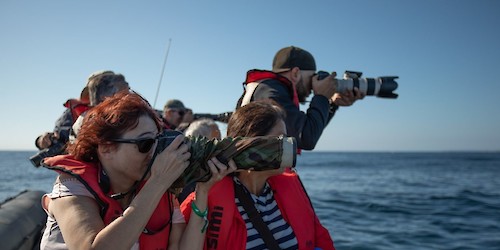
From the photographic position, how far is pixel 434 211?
12109 mm

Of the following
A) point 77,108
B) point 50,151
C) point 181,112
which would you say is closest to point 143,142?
point 77,108

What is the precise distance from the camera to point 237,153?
1.79 meters

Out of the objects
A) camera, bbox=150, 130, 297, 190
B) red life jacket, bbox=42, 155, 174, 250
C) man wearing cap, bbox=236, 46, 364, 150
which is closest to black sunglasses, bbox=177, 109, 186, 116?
man wearing cap, bbox=236, 46, 364, 150

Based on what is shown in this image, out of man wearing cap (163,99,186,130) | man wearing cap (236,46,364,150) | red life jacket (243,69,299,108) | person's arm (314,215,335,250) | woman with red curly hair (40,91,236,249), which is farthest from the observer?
man wearing cap (163,99,186,130)

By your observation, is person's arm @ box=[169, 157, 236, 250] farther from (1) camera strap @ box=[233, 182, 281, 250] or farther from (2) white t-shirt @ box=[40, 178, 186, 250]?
(2) white t-shirt @ box=[40, 178, 186, 250]


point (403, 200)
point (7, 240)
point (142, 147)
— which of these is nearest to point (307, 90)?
point (142, 147)

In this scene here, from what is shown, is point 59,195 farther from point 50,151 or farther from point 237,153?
point 50,151

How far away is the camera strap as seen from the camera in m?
2.15

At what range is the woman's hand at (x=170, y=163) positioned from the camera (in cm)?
167

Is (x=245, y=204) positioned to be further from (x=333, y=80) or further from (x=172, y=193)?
(x=333, y=80)

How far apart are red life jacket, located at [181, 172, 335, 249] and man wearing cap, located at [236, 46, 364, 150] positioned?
1.23ft

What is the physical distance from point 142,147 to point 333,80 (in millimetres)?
1782

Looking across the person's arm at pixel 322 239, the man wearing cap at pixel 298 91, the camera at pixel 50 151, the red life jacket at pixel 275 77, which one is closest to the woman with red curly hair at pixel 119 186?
the person's arm at pixel 322 239

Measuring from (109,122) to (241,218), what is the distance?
88cm
